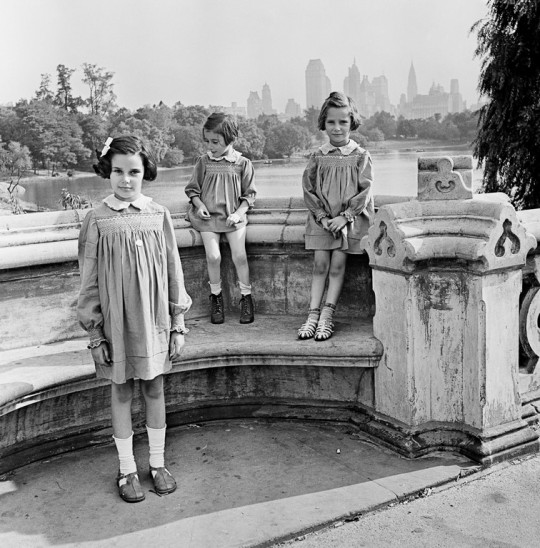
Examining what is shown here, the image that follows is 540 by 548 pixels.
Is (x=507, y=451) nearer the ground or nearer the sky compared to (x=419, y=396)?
nearer the ground

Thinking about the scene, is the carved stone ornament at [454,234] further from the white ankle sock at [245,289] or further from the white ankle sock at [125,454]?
the white ankle sock at [125,454]

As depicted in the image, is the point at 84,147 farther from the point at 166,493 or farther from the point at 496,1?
the point at 166,493

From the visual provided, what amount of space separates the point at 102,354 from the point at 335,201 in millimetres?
1456

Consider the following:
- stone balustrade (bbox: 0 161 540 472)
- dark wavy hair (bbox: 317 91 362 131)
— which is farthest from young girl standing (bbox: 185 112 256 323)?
dark wavy hair (bbox: 317 91 362 131)

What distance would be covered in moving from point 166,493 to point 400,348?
1.14 metres

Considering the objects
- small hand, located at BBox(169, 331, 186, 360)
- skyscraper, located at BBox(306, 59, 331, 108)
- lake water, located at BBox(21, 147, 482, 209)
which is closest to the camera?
small hand, located at BBox(169, 331, 186, 360)

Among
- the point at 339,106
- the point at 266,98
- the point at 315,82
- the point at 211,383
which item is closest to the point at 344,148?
the point at 339,106

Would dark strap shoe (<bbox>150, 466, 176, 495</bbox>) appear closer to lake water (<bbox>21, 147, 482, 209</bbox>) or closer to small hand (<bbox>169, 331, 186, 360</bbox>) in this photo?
small hand (<bbox>169, 331, 186, 360</bbox>)

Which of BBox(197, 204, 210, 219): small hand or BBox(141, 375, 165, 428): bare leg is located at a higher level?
BBox(197, 204, 210, 219): small hand

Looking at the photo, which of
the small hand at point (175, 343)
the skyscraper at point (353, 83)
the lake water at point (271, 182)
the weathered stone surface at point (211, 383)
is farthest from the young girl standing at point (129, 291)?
the skyscraper at point (353, 83)

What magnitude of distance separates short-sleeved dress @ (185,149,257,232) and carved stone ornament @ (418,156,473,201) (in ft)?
3.47

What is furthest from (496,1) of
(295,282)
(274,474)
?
(274,474)

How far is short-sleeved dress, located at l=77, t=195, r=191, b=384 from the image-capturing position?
9.24ft

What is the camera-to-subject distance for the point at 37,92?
157 feet
